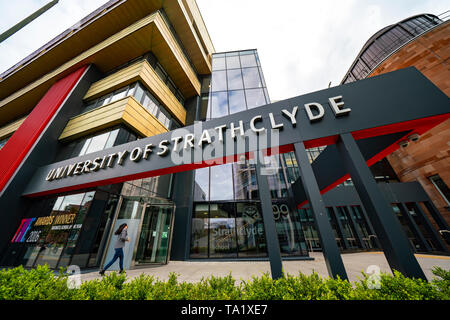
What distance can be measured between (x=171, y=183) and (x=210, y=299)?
976cm

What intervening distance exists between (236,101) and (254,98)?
1.50 m

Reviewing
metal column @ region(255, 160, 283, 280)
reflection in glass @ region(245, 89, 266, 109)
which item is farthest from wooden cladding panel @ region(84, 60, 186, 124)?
metal column @ region(255, 160, 283, 280)

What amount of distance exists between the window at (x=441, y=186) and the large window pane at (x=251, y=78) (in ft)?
50.3

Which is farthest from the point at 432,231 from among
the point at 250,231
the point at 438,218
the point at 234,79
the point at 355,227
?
the point at 234,79

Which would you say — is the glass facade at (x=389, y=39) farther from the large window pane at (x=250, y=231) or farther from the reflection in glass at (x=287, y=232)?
the large window pane at (x=250, y=231)

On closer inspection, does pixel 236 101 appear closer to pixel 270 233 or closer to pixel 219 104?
pixel 219 104

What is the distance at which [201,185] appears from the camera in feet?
34.4

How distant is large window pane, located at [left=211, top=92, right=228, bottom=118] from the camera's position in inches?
508

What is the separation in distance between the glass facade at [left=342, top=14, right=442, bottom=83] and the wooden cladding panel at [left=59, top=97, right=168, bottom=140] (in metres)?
25.4

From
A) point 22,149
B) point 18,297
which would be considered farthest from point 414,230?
point 22,149

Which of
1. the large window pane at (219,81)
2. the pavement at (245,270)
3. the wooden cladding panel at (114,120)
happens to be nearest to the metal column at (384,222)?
the pavement at (245,270)

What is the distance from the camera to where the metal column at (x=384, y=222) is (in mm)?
2848
